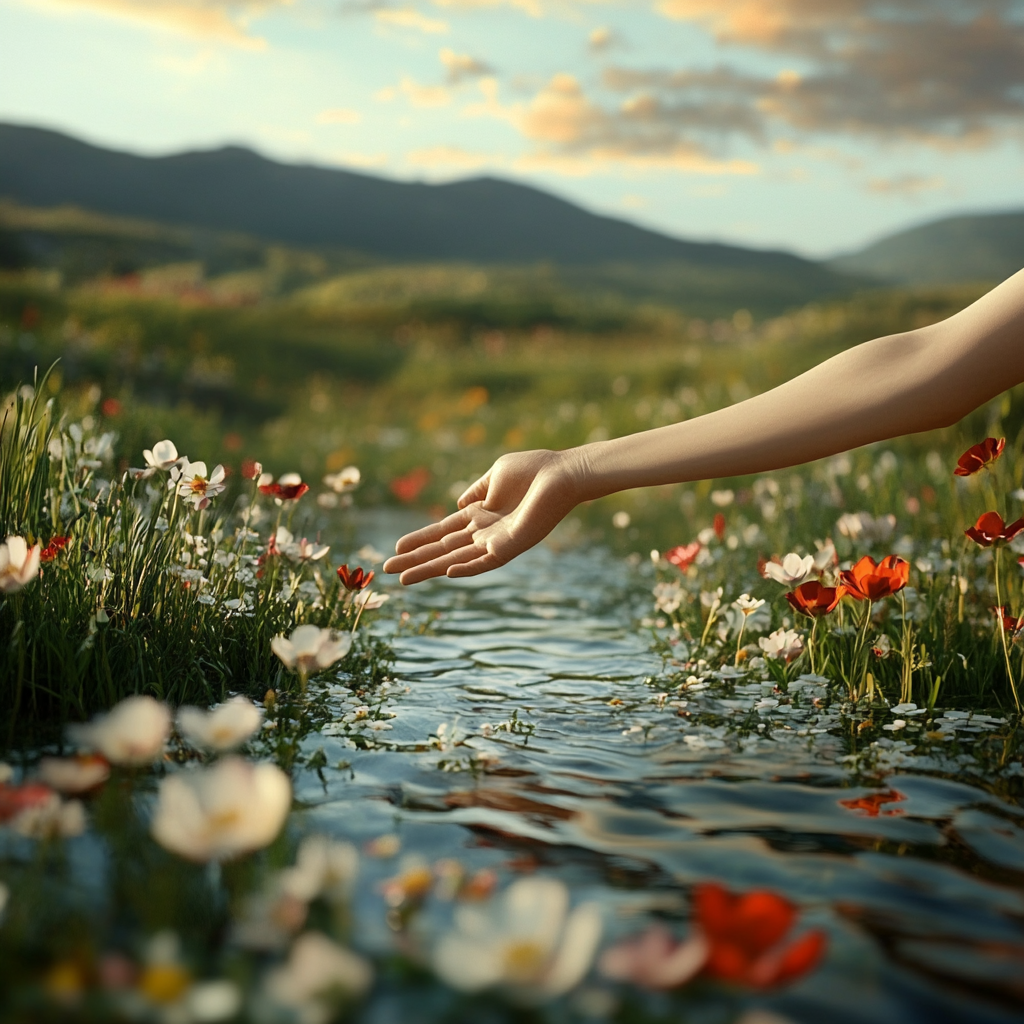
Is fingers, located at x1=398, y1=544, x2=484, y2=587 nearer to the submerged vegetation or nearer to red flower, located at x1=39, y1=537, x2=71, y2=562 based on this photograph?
the submerged vegetation

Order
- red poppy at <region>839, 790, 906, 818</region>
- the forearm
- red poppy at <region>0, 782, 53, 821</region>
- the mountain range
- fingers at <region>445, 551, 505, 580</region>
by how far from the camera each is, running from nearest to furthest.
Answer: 1. red poppy at <region>0, 782, 53, 821</region>
2. red poppy at <region>839, 790, 906, 818</region>
3. the forearm
4. fingers at <region>445, 551, 505, 580</region>
5. the mountain range

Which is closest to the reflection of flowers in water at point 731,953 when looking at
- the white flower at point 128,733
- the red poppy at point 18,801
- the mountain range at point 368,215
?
the white flower at point 128,733

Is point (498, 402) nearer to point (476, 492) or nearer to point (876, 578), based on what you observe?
point (476, 492)

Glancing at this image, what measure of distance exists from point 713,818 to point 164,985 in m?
1.38

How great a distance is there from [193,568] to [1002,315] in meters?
2.51

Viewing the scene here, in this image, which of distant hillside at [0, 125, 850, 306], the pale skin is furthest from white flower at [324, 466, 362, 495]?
distant hillside at [0, 125, 850, 306]

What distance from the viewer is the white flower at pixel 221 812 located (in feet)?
4.73

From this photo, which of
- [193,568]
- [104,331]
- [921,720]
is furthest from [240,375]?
[921,720]

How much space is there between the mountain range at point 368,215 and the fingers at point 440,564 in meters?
53.3

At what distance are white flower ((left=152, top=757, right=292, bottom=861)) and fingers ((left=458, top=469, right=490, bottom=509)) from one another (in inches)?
76.2

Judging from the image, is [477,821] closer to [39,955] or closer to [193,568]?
[39,955]

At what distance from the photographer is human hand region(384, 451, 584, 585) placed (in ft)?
9.70

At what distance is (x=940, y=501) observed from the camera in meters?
5.32

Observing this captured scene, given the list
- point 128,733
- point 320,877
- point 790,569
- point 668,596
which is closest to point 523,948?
point 320,877
